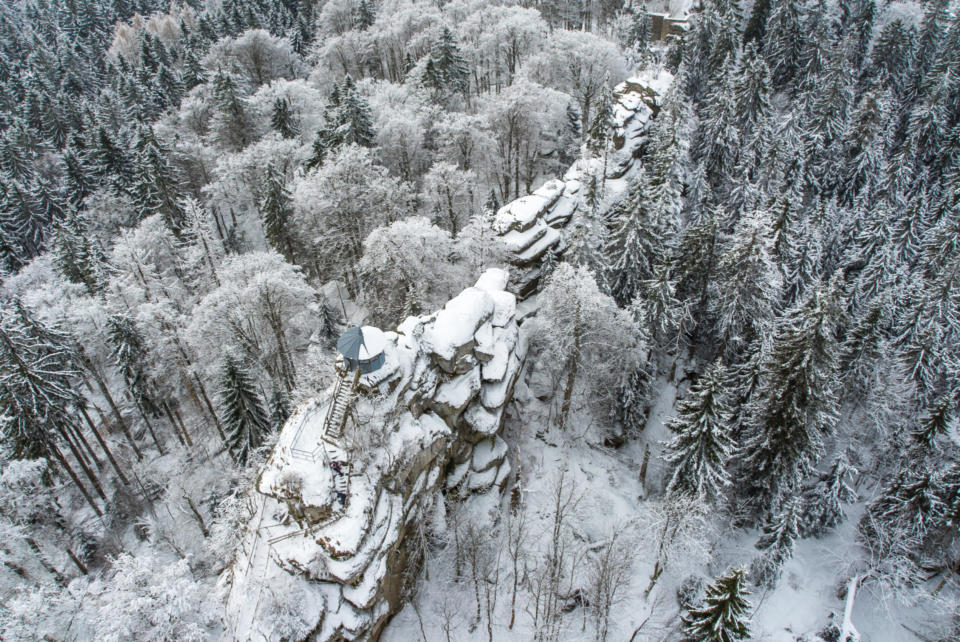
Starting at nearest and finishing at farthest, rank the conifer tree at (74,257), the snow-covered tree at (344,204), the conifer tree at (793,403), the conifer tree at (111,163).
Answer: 1. the conifer tree at (793,403)
2. the snow-covered tree at (344,204)
3. the conifer tree at (74,257)
4. the conifer tree at (111,163)

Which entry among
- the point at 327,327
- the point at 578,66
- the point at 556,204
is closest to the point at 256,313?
the point at 327,327

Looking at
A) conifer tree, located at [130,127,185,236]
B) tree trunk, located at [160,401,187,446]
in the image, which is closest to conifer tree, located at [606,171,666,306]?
tree trunk, located at [160,401,187,446]

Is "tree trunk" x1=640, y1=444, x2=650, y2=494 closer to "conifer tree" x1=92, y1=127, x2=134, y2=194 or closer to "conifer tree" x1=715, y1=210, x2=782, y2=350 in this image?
"conifer tree" x1=715, y1=210, x2=782, y2=350

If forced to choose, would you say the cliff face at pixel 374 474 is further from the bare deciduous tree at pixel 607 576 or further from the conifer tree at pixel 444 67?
the conifer tree at pixel 444 67

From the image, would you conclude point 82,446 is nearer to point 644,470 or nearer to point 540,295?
point 540,295

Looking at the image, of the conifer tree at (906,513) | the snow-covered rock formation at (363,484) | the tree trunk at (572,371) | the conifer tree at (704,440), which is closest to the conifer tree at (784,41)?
A: the conifer tree at (906,513)
